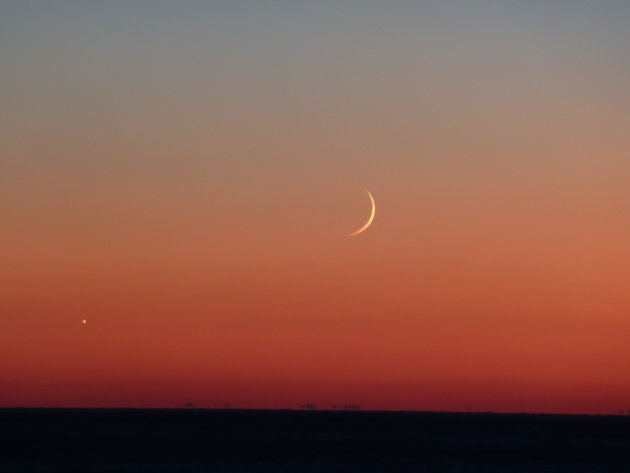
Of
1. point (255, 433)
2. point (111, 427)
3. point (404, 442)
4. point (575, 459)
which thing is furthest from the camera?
point (111, 427)

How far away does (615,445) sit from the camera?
9544cm

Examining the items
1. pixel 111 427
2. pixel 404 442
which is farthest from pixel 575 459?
pixel 111 427

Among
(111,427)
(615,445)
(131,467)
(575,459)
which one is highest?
(111,427)

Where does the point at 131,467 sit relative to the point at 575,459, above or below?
below

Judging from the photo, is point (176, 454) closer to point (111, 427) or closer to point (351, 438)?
point (351, 438)

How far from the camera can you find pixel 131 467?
64.2 meters

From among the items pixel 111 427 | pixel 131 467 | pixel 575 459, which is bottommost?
pixel 131 467

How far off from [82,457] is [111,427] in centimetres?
4777

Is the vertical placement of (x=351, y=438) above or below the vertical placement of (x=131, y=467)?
above

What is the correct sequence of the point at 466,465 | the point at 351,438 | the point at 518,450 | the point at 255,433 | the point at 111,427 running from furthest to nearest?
the point at 111,427
the point at 255,433
the point at 351,438
the point at 518,450
the point at 466,465

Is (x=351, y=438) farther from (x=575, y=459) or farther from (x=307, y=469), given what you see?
(x=307, y=469)

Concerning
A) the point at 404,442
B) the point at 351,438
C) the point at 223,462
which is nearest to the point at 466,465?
the point at 223,462

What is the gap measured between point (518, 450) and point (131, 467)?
35.6m

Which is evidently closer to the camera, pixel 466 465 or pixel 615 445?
pixel 466 465
